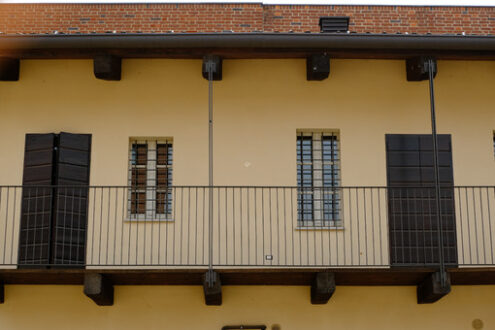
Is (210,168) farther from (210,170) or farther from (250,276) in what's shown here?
(250,276)

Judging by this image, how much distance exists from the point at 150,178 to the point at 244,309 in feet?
8.18

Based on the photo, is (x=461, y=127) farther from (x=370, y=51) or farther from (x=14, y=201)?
(x=14, y=201)

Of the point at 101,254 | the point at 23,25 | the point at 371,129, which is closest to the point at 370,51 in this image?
the point at 371,129

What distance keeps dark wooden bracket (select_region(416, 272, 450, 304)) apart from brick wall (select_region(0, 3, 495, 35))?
5575 millimetres

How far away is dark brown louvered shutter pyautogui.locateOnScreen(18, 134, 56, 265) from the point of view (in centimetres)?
1251

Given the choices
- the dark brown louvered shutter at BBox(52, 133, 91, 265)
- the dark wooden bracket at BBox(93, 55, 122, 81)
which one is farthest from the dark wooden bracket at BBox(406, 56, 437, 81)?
the dark brown louvered shutter at BBox(52, 133, 91, 265)

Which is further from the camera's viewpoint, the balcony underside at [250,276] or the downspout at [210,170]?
the balcony underside at [250,276]

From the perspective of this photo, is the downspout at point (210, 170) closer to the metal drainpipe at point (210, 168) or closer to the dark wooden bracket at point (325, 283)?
the metal drainpipe at point (210, 168)

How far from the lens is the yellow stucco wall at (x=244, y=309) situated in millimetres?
12547

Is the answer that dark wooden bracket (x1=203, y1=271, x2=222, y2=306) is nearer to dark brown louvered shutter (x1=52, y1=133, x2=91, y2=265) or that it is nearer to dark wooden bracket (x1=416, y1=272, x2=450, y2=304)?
dark brown louvered shutter (x1=52, y1=133, x2=91, y2=265)

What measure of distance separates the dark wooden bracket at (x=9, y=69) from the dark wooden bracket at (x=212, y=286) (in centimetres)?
447

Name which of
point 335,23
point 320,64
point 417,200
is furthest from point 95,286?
point 335,23

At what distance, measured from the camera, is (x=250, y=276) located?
40.2 ft

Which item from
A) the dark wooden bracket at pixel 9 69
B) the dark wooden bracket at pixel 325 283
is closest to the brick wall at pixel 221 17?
the dark wooden bracket at pixel 9 69
